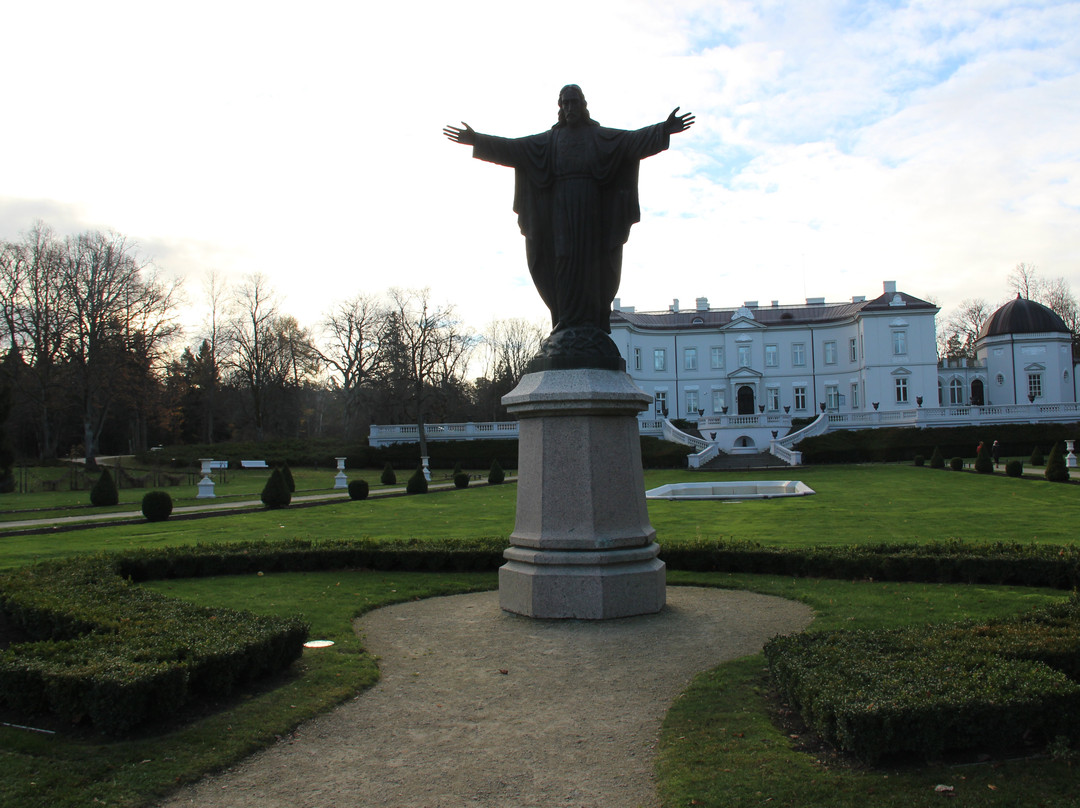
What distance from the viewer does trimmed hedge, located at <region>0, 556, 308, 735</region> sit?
4.29 metres

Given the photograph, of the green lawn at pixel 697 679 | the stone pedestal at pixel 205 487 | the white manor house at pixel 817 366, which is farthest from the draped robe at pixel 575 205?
the white manor house at pixel 817 366

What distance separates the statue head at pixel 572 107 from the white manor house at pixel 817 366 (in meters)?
40.5

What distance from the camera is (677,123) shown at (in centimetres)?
716

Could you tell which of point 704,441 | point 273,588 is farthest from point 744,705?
point 704,441

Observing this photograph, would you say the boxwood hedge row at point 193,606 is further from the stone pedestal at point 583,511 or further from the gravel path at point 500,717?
the stone pedestal at point 583,511

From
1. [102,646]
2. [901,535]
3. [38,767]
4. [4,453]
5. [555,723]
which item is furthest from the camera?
[4,453]

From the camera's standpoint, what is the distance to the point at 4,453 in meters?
29.3

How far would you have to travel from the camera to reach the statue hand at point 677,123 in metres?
7.15

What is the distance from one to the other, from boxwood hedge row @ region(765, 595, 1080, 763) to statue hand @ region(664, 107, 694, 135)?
4.57 meters

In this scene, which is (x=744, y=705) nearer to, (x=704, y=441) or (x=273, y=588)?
(x=273, y=588)

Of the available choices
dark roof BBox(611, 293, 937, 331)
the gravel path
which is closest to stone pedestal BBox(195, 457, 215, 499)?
the gravel path

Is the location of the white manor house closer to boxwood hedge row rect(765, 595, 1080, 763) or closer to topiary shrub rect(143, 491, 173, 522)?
topiary shrub rect(143, 491, 173, 522)

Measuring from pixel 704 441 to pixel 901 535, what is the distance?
1218 inches

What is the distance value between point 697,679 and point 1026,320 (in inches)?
2523
